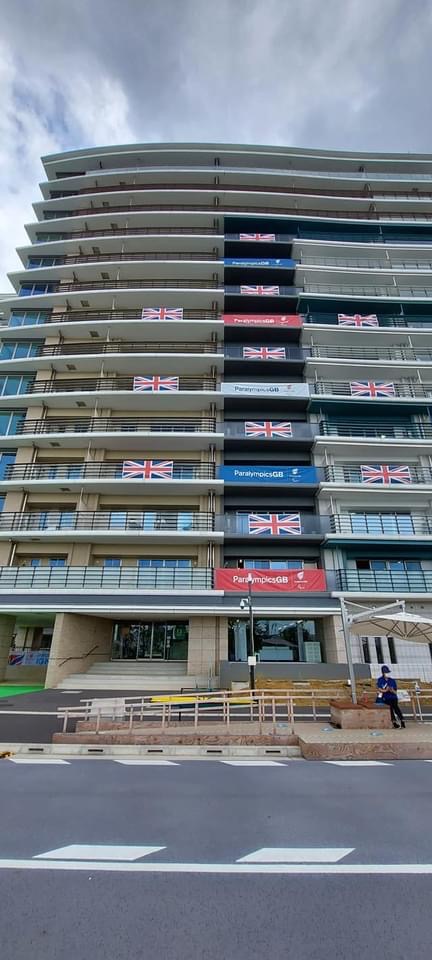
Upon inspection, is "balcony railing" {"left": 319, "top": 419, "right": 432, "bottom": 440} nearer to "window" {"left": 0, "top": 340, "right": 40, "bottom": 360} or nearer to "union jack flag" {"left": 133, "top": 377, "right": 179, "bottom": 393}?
"union jack flag" {"left": 133, "top": 377, "right": 179, "bottom": 393}

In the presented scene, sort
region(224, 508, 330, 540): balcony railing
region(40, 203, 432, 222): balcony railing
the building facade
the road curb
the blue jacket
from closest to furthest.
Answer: the road curb
the blue jacket
the building facade
region(224, 508, 330, 540): balcony railing
region(40, 203, 432, 222): balcony railing

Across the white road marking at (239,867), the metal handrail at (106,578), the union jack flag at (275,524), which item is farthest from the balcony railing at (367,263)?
the white road marking at (239,867)

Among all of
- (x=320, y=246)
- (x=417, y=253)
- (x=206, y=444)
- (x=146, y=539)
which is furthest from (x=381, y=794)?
(x=417, y=253)

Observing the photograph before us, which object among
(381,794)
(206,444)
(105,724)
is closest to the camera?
(381,794)

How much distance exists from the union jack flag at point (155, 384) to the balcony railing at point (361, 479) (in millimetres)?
10590

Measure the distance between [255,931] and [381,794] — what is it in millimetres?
4242

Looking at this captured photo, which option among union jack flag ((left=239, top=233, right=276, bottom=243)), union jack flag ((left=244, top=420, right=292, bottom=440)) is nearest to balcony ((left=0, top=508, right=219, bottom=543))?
union jack flag ((left=244, top=420, right=292, bottom=440))

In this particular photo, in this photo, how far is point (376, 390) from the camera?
25.8 m

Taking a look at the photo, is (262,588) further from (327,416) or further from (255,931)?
(255,931)

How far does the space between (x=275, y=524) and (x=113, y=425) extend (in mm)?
11889

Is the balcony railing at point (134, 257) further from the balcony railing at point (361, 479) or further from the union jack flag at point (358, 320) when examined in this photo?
the balcony railing at point (361, 479)

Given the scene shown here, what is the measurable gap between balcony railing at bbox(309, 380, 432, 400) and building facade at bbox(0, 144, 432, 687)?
17cm

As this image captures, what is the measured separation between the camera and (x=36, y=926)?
324 cm

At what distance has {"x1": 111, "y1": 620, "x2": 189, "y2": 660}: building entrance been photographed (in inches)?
984
